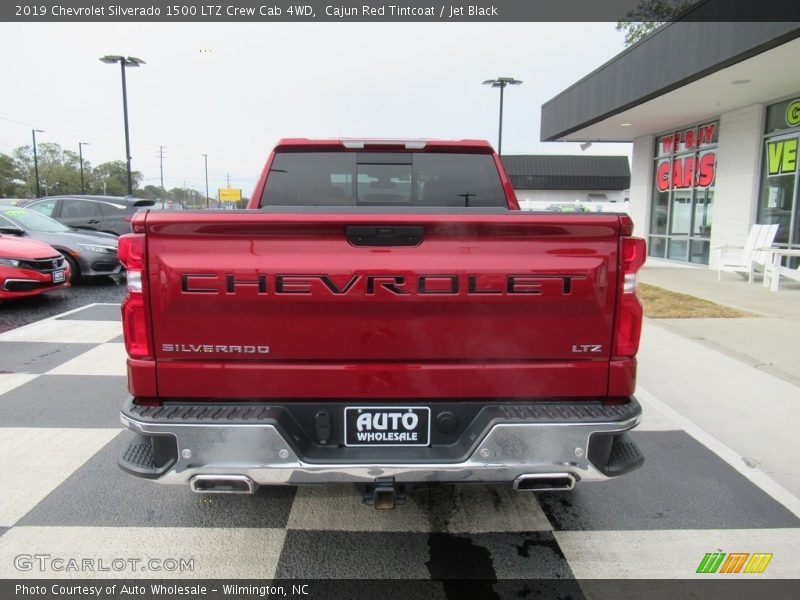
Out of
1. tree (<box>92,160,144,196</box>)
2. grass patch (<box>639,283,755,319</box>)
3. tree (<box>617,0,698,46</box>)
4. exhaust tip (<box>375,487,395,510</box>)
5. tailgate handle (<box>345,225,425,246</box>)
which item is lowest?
grass patch (<box>639,283,755,319</box>)

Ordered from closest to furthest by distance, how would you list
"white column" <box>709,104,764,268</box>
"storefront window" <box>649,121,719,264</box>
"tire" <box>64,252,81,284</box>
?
"tire" <box>64,252,81,284</box>
"white column" <box>709,104,764,268</box>
"storefront window" <box>649,121,719,264</box>

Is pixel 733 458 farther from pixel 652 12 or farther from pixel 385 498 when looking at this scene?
pixel 652 12

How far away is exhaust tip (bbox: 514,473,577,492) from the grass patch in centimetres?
653

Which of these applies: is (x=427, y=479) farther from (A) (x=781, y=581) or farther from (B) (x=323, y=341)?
(A) (x=781, y=581)

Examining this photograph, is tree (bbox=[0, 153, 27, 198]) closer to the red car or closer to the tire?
the tire

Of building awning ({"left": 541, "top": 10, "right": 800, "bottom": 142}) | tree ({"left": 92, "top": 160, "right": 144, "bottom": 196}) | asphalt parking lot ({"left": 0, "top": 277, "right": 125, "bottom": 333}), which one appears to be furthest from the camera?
tree ({"left": 92, "top": 160, "right": 144, "bottom": 196})

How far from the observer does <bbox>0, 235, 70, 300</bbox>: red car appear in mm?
8133

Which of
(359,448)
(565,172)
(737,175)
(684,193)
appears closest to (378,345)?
(359,448)

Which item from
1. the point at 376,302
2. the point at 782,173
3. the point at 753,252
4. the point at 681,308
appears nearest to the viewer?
the point at 376,302

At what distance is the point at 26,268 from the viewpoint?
8.27 meters

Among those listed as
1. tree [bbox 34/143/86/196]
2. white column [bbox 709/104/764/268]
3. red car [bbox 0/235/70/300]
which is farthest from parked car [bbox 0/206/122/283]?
tree [bbox 34/143/86/196]

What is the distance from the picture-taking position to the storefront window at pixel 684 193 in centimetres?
1432

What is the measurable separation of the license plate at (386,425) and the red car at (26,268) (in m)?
7.92

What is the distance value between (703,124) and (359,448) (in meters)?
15.4
